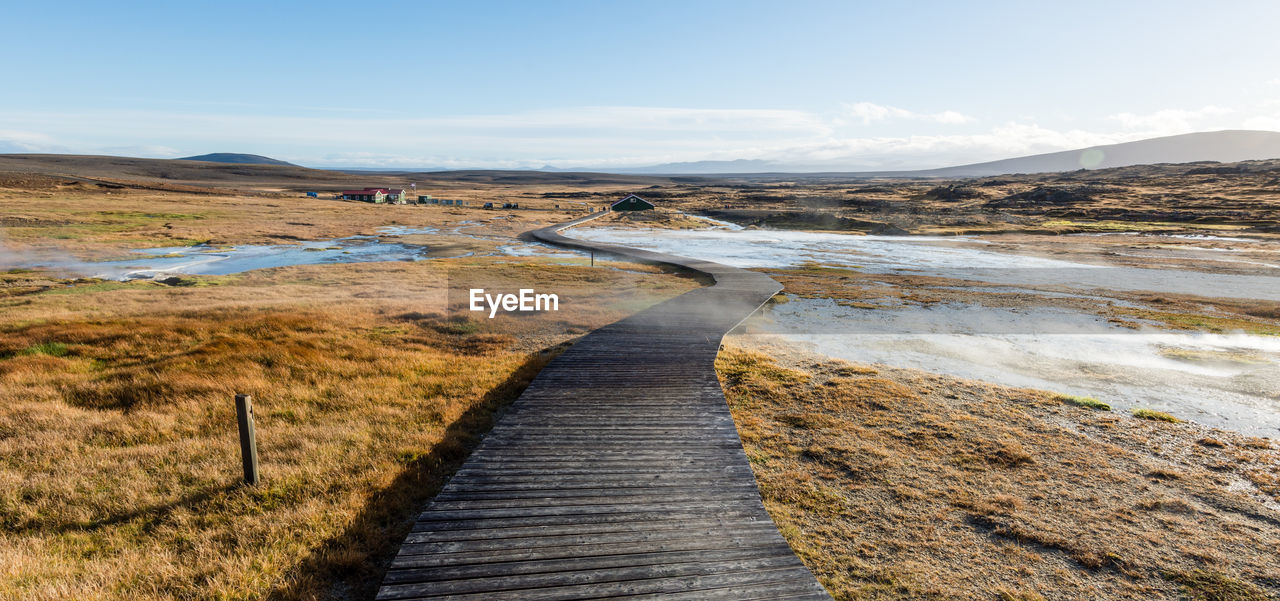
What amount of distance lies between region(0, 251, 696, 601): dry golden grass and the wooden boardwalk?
1178mm

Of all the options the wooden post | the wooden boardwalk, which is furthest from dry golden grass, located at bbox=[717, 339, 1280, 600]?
the wooden post

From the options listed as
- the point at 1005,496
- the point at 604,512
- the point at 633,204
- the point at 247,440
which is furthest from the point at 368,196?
the point at 1005,496

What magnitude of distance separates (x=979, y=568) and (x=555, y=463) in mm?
5758

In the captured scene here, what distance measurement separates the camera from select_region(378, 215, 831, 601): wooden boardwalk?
218 inches

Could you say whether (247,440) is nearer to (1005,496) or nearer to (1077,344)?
(1005,496)

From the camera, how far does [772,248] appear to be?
157 ft

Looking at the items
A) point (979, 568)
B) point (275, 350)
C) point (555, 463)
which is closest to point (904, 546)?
point (979, 568)

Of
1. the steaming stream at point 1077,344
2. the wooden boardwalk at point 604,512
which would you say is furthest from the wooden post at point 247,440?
the steaming stream at point 1077,344

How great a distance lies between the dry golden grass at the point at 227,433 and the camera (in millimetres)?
6367

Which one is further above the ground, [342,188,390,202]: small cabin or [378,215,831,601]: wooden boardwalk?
[342,188,390,202]: small cabin

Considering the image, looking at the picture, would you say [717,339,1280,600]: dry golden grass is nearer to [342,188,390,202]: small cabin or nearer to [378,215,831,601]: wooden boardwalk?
[378,215,831,601]: wooden boardwalk

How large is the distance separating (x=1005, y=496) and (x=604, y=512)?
644 cm

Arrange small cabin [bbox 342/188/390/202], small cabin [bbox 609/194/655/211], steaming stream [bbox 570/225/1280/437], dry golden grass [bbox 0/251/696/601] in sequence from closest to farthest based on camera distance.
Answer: dry golden grass [bbox 0/251/696/601]
steaming stream [bbox 570/225/1280/437]
small cabin [bbox 609/194/655/211]
small cabin [bbox 342/188/390/202]

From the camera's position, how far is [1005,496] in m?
8.55
